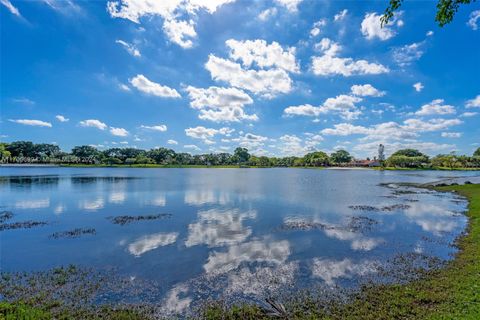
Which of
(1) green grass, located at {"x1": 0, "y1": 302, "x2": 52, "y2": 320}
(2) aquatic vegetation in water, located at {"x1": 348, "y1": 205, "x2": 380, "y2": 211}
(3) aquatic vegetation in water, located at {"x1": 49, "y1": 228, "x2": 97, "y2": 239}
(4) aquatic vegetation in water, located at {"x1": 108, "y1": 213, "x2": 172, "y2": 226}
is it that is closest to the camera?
(1) green grass, located at {"x1": 0, "y1": 302, "x2": 52, "y2": 320}

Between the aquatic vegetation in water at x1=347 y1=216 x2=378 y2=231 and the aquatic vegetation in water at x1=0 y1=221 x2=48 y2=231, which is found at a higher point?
the aquatic vegetation in water at x1=347 y1=216 x2=378 y2=231

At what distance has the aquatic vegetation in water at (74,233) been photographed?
71.7 feet

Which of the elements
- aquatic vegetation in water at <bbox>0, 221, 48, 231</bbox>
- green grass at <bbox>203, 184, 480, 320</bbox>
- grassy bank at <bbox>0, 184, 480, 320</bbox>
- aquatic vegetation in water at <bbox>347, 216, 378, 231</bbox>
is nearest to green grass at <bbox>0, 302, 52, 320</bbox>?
grassy bank at <bbox>0, 184, 480, 320</bbox>

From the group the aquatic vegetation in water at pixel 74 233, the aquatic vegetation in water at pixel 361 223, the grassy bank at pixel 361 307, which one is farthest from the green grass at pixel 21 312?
the aquatic vegetation in water at pixel 361 223

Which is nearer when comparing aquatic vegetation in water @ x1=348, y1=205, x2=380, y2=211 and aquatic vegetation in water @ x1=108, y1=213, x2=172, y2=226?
aquatic vegetation in water @ x1=108, y1=213, x2=172, y2=226

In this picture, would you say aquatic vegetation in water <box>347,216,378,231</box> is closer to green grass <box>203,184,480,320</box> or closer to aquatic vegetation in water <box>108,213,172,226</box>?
green grass <box>203,184,480,320</box>

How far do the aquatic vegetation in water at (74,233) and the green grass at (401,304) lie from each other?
58.3 ft

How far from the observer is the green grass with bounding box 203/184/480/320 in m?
9.84

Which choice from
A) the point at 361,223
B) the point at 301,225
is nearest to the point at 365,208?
the point at 361,223

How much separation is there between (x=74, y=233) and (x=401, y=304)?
2585cm

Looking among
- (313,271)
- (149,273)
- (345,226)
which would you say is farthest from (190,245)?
(345,226)

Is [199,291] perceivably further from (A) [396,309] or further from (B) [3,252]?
(B) [3,252]

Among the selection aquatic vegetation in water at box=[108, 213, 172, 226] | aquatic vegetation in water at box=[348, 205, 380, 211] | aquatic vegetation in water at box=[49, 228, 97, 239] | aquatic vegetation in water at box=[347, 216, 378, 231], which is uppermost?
aquatic vegetation in water at box=[348, 205, 380, 211]

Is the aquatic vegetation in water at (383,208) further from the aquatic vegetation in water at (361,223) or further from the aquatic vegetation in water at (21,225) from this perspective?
the aquatic vegetation in water at (21,225)
